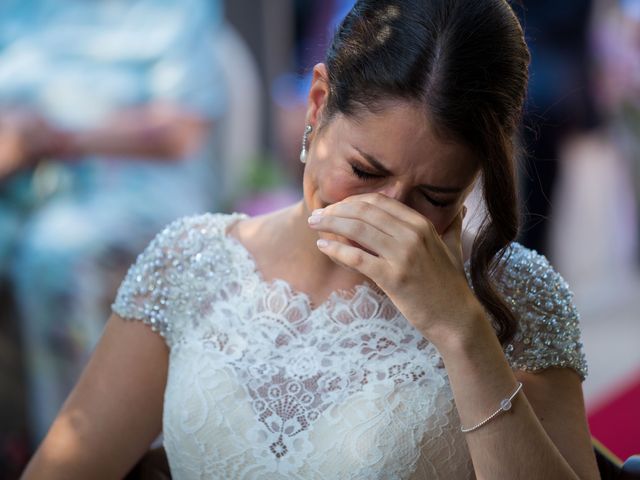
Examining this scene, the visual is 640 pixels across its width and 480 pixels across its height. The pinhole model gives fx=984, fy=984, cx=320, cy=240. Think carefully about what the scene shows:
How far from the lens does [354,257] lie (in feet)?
5.62

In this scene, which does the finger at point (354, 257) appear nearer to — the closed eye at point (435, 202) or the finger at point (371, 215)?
the finger at point (371, 215)

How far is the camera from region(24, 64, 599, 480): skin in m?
1.68

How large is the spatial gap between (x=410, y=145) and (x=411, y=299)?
10.7 inches

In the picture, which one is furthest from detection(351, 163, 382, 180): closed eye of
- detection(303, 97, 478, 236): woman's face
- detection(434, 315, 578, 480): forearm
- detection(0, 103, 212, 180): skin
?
detection(0, 103, 212, 180): skin

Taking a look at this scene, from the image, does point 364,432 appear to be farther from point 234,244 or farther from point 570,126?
point 570,126

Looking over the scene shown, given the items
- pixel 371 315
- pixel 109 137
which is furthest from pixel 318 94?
pixel 109 137

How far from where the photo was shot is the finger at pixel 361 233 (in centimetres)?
169

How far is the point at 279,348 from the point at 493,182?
0.56 meters

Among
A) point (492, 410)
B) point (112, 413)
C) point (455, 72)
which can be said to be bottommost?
point (112, 413)

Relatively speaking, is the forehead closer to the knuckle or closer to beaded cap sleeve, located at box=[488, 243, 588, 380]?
the knuckle

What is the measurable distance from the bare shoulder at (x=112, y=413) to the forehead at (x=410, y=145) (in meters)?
0.66

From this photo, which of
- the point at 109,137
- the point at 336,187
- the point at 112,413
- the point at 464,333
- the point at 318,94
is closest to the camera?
the point at 464,333

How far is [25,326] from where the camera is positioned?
11.9ft

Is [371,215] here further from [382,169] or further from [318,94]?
[318,94]
